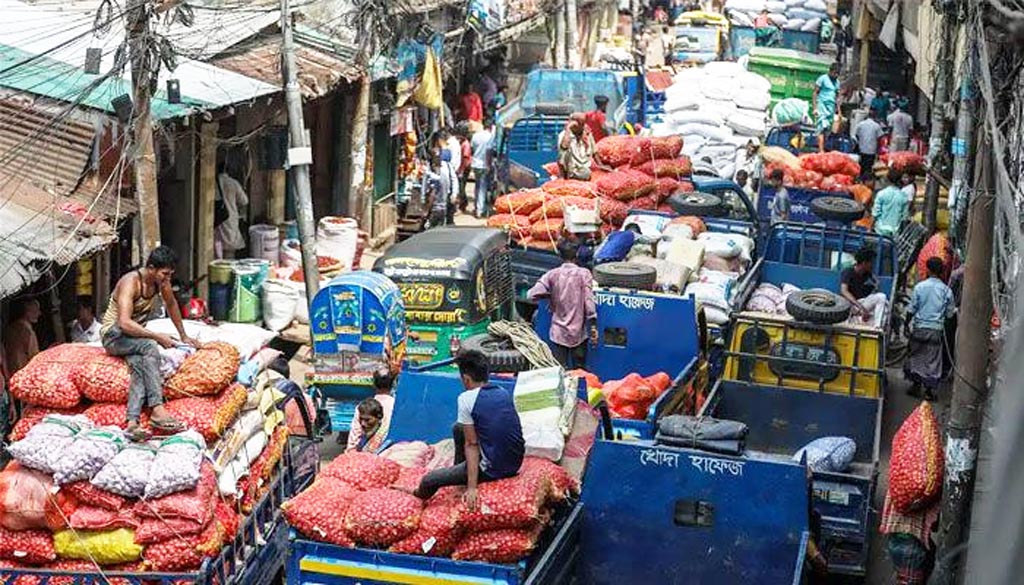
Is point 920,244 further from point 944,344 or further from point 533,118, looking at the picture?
point 533,118

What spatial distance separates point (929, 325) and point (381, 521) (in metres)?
8.73

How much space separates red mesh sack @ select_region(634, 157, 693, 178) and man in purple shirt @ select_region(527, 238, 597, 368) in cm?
655

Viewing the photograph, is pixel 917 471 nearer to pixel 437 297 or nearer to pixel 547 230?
pixel 437 297

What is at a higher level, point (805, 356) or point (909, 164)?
point (909, 164)

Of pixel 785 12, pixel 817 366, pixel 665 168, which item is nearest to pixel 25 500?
pixel 817 366

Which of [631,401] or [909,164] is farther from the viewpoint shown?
[909,164]

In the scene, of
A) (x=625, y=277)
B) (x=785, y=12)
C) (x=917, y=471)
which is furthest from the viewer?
(x=785, y=12)

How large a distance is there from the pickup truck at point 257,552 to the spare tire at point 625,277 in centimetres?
338

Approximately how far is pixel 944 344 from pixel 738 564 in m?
7.15

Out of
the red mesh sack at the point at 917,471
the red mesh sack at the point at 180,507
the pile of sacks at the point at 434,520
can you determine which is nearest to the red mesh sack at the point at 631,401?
the red mesh sack at the point at 917,471

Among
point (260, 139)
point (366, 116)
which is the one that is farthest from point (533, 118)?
point (260, 139)

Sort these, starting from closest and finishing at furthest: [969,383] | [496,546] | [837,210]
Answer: [496,546], [969,383], [837,210]

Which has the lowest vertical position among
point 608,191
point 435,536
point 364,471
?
point 435,536

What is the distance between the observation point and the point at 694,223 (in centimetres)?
1549
